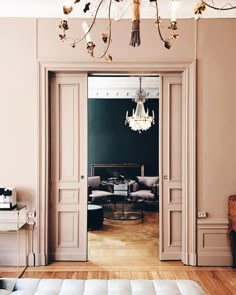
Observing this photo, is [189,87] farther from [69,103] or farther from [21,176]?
[21,176]

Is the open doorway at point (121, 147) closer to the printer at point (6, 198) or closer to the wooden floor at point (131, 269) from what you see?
the wooden floor at point (131, 269)

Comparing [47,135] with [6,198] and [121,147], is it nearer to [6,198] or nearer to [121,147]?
[6,198]

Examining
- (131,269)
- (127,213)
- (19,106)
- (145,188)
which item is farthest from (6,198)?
(145,188)

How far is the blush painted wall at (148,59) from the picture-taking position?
470 centimetres

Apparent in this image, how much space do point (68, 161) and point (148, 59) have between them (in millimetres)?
1731

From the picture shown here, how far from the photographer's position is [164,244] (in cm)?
493

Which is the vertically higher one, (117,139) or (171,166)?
(117,139)

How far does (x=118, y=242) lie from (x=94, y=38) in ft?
10.6

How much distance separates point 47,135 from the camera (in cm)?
474

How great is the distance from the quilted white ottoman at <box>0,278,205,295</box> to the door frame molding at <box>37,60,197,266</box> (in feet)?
7.00

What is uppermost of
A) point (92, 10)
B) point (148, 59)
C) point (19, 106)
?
point (92, 10)

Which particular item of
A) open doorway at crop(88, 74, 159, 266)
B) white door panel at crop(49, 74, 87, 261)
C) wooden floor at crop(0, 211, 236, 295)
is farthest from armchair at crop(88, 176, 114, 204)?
white door panel at crop(49, 74, 87, 261)

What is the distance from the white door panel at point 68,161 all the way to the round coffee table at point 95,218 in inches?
77.3

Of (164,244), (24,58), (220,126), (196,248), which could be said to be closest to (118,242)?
(164,244)
